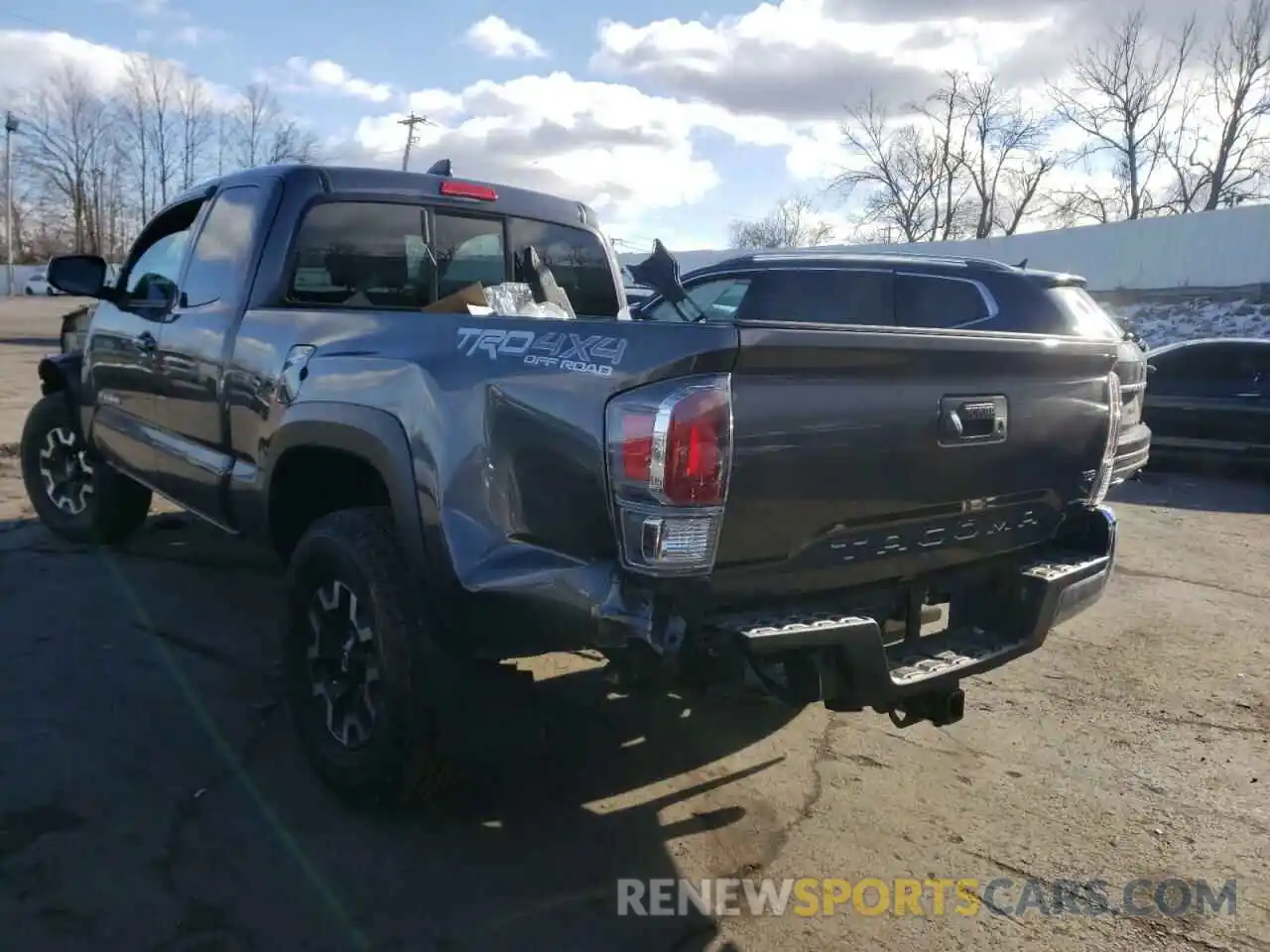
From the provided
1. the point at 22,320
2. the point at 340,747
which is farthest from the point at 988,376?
the point at 22,320

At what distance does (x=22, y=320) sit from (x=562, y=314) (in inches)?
1290

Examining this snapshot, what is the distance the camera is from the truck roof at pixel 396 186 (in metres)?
4.09

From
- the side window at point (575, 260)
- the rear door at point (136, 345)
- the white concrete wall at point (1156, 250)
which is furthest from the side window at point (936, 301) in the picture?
the white concrete wall at point (1156, 250)

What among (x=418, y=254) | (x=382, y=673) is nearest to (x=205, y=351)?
(x=418, y=254)

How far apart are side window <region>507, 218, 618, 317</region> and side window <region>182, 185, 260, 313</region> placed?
3.60 feet

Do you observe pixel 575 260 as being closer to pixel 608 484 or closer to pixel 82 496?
pixel 608 484

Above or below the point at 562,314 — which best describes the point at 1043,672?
below

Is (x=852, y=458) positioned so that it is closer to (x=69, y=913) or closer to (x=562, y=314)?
(x=562, y=314)

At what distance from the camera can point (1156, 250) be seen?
25250mm

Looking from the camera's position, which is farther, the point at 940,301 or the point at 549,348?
the point at 940,301

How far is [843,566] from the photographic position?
2803 millimetres

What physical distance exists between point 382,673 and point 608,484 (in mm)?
967

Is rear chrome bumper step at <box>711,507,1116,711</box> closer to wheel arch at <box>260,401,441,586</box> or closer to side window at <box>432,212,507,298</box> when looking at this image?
wheel arch at <box>260,401,441,586</box>

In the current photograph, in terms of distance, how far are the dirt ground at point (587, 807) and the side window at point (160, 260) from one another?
1.47m
